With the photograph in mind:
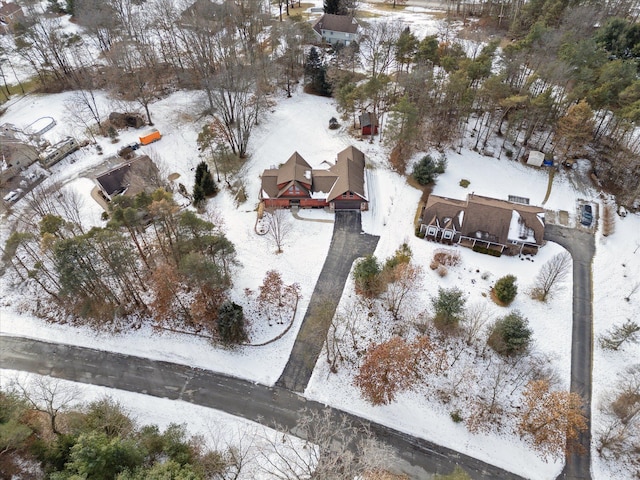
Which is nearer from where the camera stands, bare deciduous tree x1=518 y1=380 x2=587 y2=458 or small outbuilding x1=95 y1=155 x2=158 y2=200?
bare deciduous tree x1=518 y1=380 x2=587 y2=458

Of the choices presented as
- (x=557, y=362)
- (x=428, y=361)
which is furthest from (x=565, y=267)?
(x=428, y=361)

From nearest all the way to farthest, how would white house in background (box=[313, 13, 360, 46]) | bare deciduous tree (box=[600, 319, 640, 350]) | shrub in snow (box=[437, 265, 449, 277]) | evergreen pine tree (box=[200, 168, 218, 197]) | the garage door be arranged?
1. bare deciduous tree (box=[600, 319, 640, 350])
2. shrub in snow (box=[437, 265, 449, 277])
3. the garage door
4. evergreen pine tree (box=[200, 168, 218, 197])
5. white house in background (box=[313, 13, 360, 46])

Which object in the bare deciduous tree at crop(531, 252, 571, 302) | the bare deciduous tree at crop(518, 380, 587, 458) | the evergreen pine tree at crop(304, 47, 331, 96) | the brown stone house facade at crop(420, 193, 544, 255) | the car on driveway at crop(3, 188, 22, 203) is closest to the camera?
the bare deciduous tree at crop(518, 380, 587, 458)

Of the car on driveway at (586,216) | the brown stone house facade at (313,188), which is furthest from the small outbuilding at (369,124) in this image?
the car on driveway at (586,216)

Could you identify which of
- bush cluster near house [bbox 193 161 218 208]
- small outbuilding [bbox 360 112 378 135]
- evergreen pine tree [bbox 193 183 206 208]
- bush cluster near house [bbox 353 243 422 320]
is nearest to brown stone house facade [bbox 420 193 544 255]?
bush cluster near house [bbox 353 243 422 320]

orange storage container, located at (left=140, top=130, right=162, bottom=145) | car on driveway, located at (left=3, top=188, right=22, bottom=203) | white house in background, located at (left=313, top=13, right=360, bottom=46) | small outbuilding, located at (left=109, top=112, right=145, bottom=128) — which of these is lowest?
car on driveway, located at (left=3, top=188, right=22, bottom=203)

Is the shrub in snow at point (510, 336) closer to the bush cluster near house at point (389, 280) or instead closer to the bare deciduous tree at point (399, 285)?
the bare deciduous tree at point (399, 285)

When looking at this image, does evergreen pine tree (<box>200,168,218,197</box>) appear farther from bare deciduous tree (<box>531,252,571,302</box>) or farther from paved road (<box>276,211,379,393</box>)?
bare deciduous tree (<box>531,252,571,302</box>)
